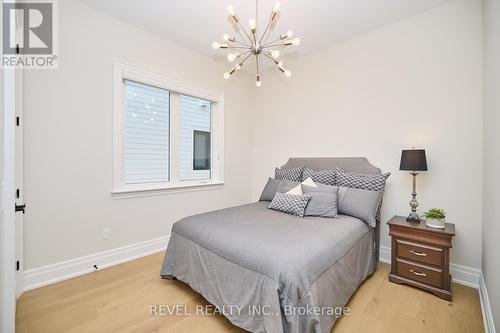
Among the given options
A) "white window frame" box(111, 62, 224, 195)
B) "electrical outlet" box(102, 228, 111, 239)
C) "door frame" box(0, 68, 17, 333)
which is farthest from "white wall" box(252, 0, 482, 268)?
"door frame" box(0, 68, 17, 333)

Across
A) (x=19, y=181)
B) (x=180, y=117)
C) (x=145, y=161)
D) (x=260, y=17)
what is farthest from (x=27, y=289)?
(x=260, y=17)

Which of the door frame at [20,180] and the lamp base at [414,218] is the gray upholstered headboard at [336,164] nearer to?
the lamp base at [414,218]

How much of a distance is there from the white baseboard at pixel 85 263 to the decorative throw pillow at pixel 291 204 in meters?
1.69

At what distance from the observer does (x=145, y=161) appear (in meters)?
3.03

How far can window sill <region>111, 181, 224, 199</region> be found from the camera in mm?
2699

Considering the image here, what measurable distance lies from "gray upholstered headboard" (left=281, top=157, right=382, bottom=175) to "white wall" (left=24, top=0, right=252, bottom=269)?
205cm

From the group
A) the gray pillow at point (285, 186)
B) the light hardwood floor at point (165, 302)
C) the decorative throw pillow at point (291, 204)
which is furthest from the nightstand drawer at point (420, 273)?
the gray pillow at point (285, 186)

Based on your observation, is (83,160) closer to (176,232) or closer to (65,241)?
(65,241)

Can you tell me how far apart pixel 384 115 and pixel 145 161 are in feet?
10.3

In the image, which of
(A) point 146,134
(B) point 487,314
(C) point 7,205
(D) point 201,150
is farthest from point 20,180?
(B) point 487,314

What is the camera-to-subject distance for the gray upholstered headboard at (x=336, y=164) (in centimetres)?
288

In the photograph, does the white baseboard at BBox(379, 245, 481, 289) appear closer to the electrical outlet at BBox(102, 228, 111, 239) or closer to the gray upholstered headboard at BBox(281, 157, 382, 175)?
the gray upholstered headboard at BBox(281, 157, 382, 175)

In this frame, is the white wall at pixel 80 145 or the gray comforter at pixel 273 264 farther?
the white wall at pixel 80 145

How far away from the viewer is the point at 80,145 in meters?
2.40
